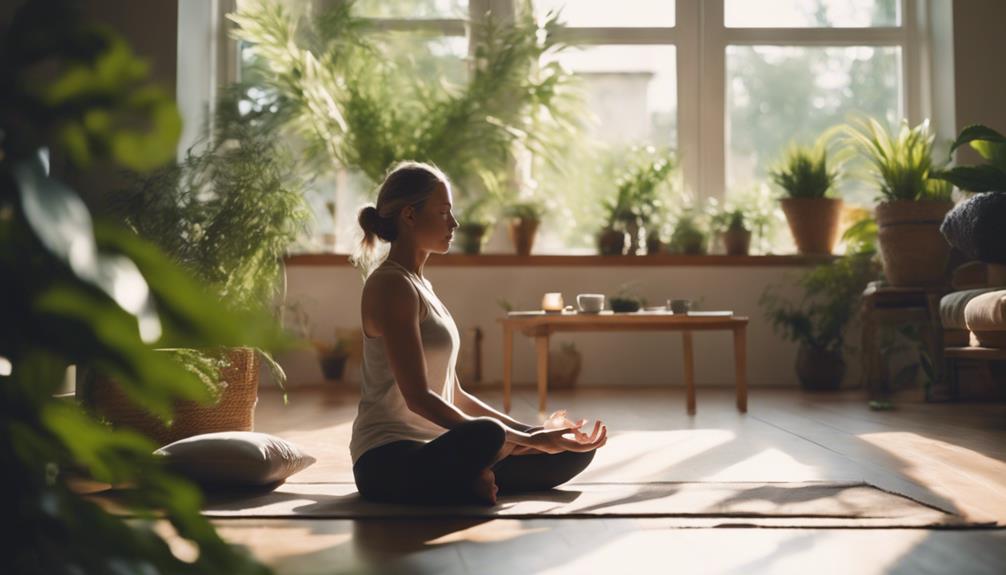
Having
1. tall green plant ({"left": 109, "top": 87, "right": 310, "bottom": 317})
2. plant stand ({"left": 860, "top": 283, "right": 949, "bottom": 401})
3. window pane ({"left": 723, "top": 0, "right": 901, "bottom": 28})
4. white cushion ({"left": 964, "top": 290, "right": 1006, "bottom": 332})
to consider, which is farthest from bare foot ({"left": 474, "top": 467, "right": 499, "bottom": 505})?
window pane ({"left": 723, "top": 0, "right": 901, "bottom": 28})

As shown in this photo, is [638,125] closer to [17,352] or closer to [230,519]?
[230,519]

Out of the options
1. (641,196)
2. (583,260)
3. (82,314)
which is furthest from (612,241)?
(82,314)

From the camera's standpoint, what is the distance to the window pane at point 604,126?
6.51m

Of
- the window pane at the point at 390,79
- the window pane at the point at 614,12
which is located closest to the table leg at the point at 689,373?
the window pane at the point at 390,79

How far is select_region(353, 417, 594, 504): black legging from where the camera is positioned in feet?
7.15

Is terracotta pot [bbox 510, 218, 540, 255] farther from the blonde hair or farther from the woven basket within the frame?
the blonde hair

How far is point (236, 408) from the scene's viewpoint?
3.48m

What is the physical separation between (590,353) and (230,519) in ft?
13.8

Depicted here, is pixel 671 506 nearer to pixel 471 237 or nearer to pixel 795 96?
pixel 471 237

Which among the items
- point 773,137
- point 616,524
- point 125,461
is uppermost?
point 773,137

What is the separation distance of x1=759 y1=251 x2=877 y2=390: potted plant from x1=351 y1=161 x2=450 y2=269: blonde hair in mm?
3786

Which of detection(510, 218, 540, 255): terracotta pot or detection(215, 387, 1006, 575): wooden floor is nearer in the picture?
detection(215, 387, 1006, 575): wooden floor

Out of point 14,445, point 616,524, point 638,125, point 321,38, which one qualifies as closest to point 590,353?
point 638,125

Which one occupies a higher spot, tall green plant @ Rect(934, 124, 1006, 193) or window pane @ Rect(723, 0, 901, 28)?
window pane @ Rect(723, 0, 901, 28)
